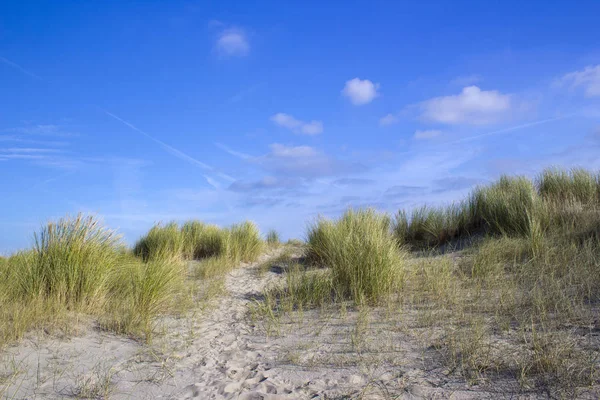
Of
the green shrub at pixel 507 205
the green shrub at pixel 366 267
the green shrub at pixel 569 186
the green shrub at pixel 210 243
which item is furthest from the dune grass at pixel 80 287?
the green shrub at pixel 569 186

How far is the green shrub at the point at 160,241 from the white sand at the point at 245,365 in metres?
5.53

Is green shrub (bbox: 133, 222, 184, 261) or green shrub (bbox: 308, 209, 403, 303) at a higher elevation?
green shrub (bbox: 133, 222, 184, 261)

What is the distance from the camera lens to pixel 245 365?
3693 millimetres

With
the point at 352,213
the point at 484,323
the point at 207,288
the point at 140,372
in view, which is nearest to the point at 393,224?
the point at 352,213

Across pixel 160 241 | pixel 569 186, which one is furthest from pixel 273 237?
pixel 569 186

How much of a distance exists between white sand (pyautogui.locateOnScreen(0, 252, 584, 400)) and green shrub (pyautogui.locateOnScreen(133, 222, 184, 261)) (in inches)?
218

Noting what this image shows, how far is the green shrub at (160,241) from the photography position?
10039mm

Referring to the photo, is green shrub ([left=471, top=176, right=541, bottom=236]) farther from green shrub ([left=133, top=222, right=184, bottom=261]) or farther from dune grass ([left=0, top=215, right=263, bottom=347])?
green shrub ([left=133, top=222, right=184, bottom=261])

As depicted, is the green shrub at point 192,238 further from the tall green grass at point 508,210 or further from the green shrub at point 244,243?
the tall green grass at point 508,210

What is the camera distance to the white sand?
302 centimetres

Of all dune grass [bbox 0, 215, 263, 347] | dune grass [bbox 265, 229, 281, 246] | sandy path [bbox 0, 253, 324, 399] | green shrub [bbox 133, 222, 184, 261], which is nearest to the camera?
sandy path [bbox 0, 253, 324, 399]

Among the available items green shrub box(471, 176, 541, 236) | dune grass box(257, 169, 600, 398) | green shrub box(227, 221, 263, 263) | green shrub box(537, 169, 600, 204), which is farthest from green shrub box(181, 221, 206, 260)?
green shrub box(537, 169, 600, 204)

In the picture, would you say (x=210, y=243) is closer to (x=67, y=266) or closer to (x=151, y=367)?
(x=67, y=266)

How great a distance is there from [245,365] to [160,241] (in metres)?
7.23
